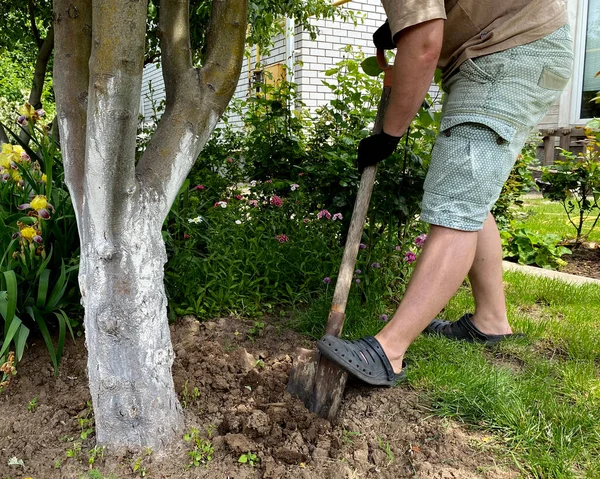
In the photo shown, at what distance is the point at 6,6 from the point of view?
4.54 meters

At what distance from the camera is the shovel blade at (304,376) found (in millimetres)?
1844

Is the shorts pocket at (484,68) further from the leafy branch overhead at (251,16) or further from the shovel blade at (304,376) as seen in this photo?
the leafy branch overhead at (251,16)

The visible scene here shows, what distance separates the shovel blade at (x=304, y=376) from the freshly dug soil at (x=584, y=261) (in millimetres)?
2820

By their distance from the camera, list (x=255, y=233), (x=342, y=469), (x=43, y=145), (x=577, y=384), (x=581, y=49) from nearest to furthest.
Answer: (x=342, y=469)
(x=577, y=384)
(x=43, y=145)
(x=255, y=233)
(x=581, y=49)

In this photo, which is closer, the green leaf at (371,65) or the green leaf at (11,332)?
the green leaf at (11,332)

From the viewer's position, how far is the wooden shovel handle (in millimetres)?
2018

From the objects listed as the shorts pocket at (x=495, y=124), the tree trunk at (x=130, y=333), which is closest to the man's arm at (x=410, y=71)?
the shorts pocket at (x=495, y=124)

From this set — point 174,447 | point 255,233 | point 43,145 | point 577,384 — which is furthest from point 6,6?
point 577,384

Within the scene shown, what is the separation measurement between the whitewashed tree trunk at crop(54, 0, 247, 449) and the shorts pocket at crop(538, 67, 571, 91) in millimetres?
1160

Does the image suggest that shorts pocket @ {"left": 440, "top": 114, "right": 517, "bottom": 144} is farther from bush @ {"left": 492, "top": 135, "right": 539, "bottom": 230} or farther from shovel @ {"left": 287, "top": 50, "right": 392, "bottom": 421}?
bush @ {"left": 492, "top": 135, "right": 539, "bottom": 230}

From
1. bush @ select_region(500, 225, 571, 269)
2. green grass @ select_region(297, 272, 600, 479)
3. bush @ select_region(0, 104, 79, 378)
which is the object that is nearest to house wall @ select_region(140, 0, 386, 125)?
bush @ select_region(500, 225, 571, 269)

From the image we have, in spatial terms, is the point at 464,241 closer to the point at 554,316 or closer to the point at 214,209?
the point at 554,316

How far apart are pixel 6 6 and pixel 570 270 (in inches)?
209

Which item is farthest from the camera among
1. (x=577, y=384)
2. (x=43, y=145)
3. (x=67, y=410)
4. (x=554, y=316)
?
(x=554, y=316)
